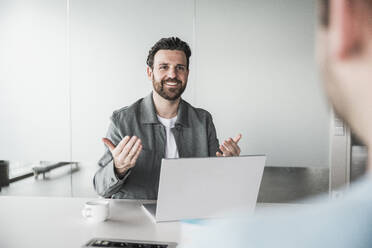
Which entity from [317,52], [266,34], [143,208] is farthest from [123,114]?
[317,52]

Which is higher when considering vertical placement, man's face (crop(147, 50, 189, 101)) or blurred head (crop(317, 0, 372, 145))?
man's face (crop(147, 50, 189, 101))

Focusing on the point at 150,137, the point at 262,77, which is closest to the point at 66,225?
the point at 150,137

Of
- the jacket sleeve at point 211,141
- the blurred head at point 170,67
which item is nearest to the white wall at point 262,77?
the blurred head at point 170,67

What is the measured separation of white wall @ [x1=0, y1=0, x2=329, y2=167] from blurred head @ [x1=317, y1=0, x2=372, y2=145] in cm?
323

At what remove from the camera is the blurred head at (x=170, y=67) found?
107 inches

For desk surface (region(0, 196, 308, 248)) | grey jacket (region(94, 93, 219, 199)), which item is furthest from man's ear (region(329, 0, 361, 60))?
grey jacket (region(94, 93, 219, 199))

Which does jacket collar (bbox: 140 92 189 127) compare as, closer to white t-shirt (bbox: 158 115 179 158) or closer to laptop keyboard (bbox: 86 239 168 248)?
white t-shirt (bbox: 158 115 179 158)

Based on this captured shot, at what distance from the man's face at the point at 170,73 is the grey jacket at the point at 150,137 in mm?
151

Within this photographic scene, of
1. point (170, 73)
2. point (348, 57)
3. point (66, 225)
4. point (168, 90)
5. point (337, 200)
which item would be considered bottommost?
point (66, 225)

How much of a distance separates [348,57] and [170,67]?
2.54m

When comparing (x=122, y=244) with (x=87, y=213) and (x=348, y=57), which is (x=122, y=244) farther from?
(x=348, y=57)

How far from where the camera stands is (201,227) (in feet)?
1.31

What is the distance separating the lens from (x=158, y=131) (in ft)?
8.09

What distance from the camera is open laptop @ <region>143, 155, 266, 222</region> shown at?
1.43 m
